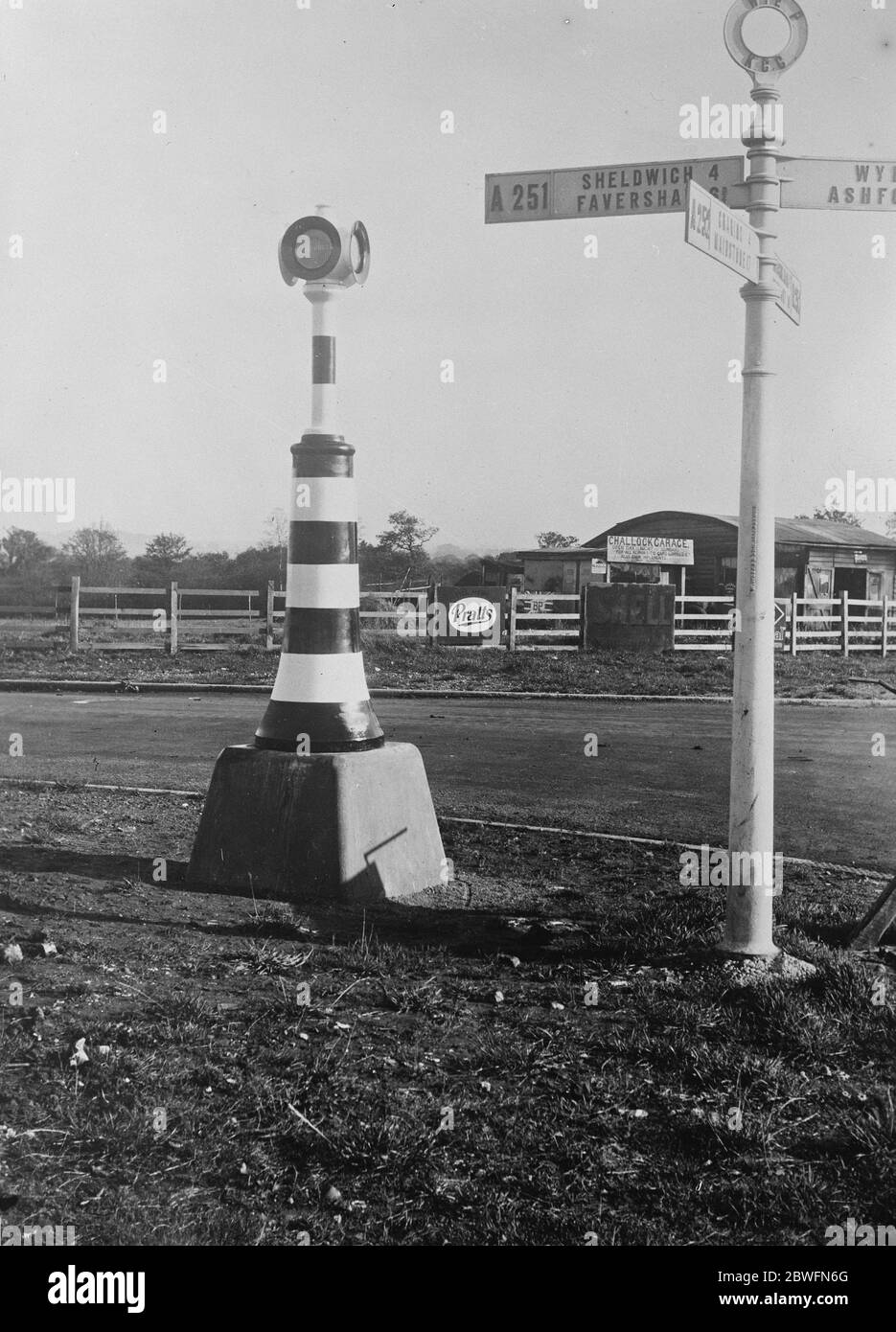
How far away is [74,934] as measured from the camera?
420 centimetres

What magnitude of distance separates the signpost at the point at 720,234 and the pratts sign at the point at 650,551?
90.3 ft

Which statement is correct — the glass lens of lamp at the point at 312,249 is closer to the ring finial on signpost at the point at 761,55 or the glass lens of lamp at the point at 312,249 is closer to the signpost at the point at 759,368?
the signpost at the point at 759,368

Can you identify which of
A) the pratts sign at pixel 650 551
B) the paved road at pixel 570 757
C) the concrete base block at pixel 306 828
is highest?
the pratts sign at pixel 650 551

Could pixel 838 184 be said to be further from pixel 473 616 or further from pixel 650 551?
pixel 650 551

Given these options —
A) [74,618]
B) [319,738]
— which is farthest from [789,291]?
[74,618]

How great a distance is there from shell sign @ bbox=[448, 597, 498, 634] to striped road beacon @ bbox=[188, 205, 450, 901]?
1933 cm

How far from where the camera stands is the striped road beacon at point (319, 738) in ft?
15.8

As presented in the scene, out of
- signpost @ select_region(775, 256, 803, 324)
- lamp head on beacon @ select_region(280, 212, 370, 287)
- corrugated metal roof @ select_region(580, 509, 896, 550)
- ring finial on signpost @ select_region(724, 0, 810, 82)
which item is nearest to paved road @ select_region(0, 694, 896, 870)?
signpost @ select_region(775, 256, 803, 324)

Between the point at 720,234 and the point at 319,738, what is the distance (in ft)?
8.11

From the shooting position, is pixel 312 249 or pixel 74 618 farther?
pixel 74 618

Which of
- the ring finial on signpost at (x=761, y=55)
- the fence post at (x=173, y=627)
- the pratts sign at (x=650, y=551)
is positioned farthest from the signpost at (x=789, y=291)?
the pratts sign at (x=650, y=551)

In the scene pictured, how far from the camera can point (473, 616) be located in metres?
24.5

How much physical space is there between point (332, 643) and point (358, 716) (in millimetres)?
333
